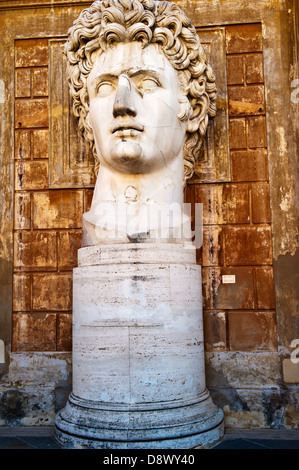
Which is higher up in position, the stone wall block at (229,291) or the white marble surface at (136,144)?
the white marble surface at (136,144)

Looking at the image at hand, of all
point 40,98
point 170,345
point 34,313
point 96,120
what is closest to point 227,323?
point 170,345

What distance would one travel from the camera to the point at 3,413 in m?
4.55

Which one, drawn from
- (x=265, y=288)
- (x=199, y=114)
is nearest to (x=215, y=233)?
(x=265, y=288)

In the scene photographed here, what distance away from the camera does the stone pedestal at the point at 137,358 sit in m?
3.36

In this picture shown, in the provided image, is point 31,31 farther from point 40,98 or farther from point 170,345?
point 170,345

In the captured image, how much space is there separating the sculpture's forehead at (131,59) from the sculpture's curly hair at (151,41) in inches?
2.0

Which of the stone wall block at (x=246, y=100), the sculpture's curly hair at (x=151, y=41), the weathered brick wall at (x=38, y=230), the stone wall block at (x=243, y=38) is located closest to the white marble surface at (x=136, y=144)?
the sculpture's curly hair at (x=151, y=41)

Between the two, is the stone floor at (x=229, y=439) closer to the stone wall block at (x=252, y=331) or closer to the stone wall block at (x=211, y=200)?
the stone wall block at (x=252, y=331)

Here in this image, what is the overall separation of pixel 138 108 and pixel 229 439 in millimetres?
2903

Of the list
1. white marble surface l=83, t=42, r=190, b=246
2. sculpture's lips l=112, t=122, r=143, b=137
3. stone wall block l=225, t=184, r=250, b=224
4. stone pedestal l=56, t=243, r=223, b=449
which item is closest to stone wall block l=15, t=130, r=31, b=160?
white marble surface l=83, t=42, r=190, b=246

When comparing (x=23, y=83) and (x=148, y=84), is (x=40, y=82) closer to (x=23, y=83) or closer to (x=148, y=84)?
(x=23, y=83)
